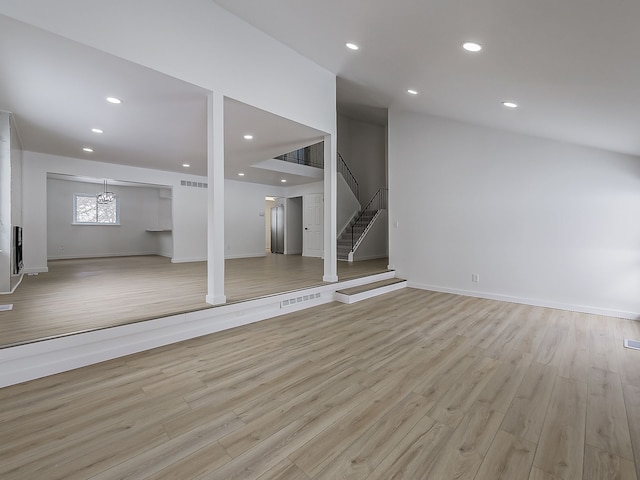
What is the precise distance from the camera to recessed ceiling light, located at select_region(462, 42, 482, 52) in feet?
9.10

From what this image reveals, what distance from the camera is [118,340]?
113 inches

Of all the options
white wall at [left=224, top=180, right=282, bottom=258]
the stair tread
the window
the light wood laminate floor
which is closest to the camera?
the light wood laminate floor

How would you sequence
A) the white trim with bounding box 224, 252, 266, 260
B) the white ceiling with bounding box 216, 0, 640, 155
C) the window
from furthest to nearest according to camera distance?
1. the window
2. the white trim with bounding box 224, 252, 266, 260
3. the white ceiling with bounding box 216, 0, 640, 155

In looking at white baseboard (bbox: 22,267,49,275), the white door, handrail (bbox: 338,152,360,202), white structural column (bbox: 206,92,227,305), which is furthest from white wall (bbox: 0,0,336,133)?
white baseboard (bbox: 22,267,49,275)

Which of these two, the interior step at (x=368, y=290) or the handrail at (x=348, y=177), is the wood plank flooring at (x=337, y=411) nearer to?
the interior step at (x=368, y=290)

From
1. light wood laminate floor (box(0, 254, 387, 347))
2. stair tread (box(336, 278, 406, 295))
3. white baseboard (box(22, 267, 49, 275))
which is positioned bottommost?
stair tread (box(336, 278, 406, 295))

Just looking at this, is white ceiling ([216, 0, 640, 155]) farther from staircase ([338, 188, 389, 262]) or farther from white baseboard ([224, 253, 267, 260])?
white baseboard ([224, 253, 267, 260])

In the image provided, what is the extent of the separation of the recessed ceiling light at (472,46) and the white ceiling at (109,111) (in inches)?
96.8

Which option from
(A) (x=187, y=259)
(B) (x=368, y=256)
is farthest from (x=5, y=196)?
(B) (x=368, y=256)

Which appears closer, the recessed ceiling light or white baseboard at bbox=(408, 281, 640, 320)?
A: the recessed ceiling light

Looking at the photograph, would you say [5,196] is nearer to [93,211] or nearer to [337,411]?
[337,411]

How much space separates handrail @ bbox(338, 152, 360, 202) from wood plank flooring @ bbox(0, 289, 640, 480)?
7617 mm

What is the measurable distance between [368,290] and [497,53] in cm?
376

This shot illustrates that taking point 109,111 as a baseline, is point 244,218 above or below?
below
